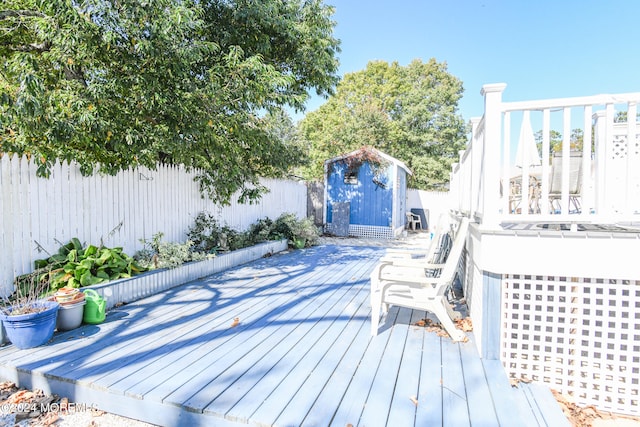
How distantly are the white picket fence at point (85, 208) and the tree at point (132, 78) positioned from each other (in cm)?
28

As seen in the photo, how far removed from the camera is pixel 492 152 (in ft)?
7.89

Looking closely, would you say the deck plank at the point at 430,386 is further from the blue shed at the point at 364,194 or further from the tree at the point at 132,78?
the blue shed at the point at 364,194

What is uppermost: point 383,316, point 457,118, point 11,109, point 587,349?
point 457,118

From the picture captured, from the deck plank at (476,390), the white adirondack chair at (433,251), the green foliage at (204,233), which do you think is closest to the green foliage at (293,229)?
the green foliage at (204,233)

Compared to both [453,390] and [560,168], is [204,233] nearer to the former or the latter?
[453,390]

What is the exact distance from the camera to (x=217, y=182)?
20.0ft

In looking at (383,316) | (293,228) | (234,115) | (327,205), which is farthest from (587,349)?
(327,205)

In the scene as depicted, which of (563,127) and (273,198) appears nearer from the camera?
(563,127)

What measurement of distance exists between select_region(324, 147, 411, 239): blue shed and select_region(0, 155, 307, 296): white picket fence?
235 inches

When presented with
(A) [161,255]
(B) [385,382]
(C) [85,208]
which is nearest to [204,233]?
(A) [161,255]

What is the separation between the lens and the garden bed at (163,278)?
371 cm

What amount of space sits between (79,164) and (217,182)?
2.26 m

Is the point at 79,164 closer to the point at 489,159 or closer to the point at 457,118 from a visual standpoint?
the point at 489,159

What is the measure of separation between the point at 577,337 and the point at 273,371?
2177 millimetres
